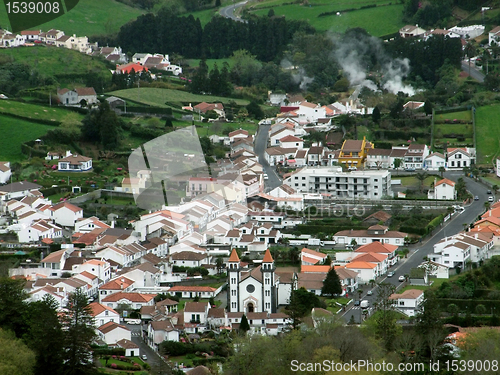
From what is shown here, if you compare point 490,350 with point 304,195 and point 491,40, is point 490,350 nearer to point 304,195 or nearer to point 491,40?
point 304,195

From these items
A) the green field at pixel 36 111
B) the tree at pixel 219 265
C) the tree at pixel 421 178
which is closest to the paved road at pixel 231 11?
the green field at pixel 36 111

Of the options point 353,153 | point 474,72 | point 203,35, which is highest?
point 203,35

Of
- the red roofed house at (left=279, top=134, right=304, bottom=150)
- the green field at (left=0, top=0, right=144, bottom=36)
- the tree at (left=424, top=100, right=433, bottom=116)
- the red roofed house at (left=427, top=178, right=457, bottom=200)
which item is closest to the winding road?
the tree at (left=424, top=100, right=433, bottom=116)

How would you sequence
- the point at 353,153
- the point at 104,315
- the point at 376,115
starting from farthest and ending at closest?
1. the point at 376,115
2. the point at 353,153
3. the point at 104,315

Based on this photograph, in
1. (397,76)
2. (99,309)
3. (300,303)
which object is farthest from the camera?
(397,76)

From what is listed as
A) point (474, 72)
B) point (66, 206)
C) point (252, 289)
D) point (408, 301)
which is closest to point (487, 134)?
point (474, 72)

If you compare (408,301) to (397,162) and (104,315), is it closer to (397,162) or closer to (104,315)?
(104,315)

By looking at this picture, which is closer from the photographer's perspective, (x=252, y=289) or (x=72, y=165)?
(x=252, y=289)
